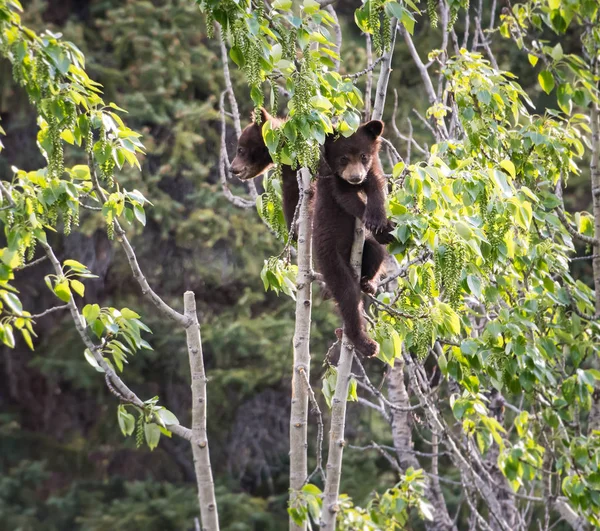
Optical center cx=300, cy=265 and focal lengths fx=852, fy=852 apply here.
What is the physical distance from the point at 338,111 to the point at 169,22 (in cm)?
633

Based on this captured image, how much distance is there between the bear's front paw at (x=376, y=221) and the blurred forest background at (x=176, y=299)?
4263 mm

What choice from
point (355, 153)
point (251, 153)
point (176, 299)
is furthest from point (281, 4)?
point (176, 299)

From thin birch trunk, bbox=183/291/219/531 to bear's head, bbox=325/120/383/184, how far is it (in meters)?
1.04

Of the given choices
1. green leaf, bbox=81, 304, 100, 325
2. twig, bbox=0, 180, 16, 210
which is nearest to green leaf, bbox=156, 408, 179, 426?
green leaf, bbox=81, 304, 100, 325

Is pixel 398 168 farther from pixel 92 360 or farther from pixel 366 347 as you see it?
pixel 92 360

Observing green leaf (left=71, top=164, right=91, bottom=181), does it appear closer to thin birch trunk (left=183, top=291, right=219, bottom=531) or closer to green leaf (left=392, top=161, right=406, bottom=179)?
thin birch trunk (left=183, top=291, right=219, bottom=531)

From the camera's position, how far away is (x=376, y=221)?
3637mm

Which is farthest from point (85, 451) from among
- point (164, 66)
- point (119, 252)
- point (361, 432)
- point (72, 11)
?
point (72, 11)

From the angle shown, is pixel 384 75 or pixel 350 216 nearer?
pixel 384 75

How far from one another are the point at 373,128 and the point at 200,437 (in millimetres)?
1651

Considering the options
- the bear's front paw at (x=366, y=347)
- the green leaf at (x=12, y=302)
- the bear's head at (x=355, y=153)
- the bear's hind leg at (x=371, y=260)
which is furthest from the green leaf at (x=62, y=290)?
the bear's hind leg at (x=371, y=260)

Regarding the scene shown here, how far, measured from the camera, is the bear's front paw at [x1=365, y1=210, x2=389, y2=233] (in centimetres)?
363

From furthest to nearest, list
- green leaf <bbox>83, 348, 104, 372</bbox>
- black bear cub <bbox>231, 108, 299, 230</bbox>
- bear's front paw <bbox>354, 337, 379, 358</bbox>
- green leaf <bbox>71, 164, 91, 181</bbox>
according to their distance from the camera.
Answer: black bear cub <bbox>231, 108, 299, 230</bbox> < bear's front paw <bbox>354, 337, 379, 358</bbox> < green leaf <bbox>71, 164, 91, 181</bbox> < green leaf <bbox>83, 348, 104, 372</bbox>

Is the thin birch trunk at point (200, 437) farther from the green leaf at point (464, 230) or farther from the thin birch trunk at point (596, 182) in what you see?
the thin birch trunk at point (596, 182)
